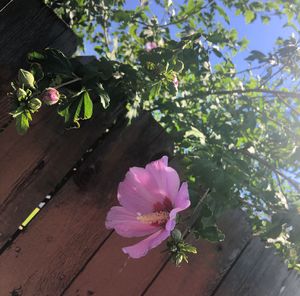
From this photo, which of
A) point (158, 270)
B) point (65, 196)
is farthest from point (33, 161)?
point (158, 270)

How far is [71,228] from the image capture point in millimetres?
1336

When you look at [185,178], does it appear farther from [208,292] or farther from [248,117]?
[248,117]

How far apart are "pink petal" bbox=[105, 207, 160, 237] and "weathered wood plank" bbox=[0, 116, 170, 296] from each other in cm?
22

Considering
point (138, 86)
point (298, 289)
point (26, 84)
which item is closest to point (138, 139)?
point (138, 86)

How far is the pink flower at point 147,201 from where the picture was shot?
109 centimetres

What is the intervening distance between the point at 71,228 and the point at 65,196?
9cm

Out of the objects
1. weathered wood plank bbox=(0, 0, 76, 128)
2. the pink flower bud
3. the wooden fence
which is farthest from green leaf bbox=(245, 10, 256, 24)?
the pink flower bud

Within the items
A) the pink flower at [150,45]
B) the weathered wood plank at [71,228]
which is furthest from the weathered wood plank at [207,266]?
the pink flower at [150,45]

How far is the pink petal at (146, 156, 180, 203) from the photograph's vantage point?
1.09m

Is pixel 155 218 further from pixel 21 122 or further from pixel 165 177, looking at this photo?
pixel 21 122

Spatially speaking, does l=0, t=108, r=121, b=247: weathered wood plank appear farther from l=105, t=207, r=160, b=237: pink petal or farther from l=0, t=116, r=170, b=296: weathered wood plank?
l=105, t=207, r=160, b=237: pink petal

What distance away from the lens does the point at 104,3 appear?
6.67 feet

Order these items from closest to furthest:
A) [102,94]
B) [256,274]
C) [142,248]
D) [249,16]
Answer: [142,248]
[102,94]
[256,274]
[249,16]

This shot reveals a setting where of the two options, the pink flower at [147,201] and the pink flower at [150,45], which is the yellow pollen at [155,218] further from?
the pink flower at [150,45]
